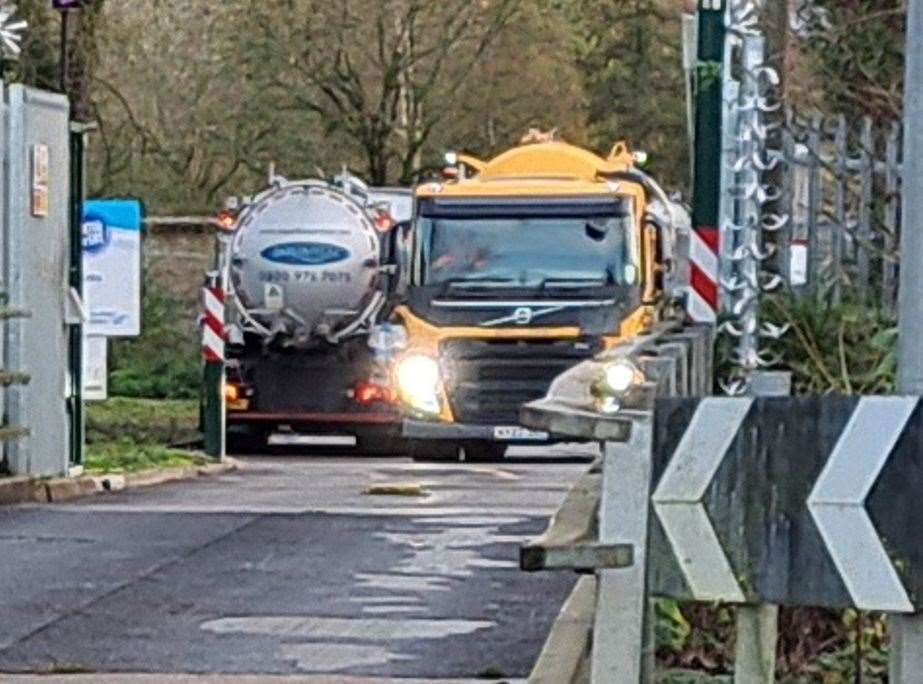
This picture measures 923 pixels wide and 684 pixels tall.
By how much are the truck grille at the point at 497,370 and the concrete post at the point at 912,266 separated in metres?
Answer: 16.6

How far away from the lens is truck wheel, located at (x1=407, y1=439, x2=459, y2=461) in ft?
75.7

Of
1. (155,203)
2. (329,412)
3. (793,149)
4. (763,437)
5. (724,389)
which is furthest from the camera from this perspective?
(155,203)

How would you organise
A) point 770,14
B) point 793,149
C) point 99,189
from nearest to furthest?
point 793,149
point 770,14
point 99,189

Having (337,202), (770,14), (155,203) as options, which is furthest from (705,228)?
(155,203)

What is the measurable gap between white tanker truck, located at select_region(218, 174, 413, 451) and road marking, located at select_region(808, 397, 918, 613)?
2122 cm

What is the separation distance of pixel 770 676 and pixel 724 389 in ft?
16.2

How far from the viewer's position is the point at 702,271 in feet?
45.3

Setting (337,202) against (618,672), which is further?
(337,202)

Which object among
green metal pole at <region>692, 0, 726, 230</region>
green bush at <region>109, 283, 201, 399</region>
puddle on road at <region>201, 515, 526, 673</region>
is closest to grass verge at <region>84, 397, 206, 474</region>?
green bush at <region>109, 283, 201, 399</region>

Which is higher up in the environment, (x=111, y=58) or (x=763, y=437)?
(x=111, y=58)

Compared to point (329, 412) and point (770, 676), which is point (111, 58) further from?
point (770, 676)

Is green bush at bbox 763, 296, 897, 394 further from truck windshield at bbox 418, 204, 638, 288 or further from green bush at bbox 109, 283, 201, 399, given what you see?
green bush at bbox 109, 283, 201, 399

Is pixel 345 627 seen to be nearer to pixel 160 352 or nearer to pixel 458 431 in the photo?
pixel 458 431

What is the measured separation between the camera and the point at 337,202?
27250 mm
